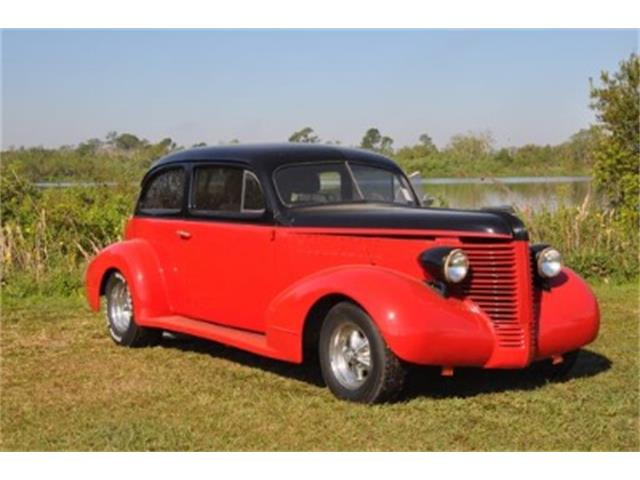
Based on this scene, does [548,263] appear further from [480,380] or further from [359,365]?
[359,365]

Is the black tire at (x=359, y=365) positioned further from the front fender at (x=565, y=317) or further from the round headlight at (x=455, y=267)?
the front fender at (x=565, y=317)

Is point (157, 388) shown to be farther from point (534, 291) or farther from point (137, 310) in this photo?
point (534, 291)

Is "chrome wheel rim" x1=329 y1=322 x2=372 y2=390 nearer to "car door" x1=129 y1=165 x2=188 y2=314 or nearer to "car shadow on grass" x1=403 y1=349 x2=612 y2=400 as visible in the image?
"car shadow on grass" x1=403 y1=349 x2=612 y2=400

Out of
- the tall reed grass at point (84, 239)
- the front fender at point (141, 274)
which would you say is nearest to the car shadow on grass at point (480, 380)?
the front fender at point (141, 274)

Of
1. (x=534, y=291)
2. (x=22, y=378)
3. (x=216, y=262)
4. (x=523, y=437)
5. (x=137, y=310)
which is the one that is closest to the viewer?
(x=523, y=437)

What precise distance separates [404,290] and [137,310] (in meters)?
3.01

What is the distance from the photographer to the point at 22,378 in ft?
21.9

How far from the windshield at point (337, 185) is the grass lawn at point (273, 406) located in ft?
4.35

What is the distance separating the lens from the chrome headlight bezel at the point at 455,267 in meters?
5.54

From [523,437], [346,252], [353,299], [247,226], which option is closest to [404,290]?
[353,299]

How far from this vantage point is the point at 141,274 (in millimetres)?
7758

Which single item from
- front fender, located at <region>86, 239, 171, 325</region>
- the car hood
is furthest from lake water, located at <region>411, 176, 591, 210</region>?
the car hood

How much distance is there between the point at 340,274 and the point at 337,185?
4.29 ft

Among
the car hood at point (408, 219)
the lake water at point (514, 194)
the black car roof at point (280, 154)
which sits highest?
the black car roof at point (280, 154)
